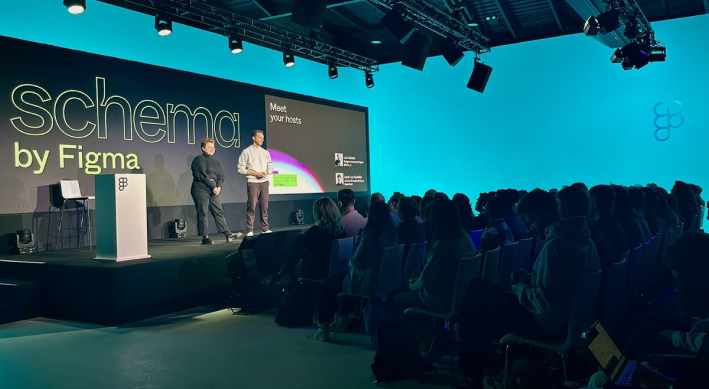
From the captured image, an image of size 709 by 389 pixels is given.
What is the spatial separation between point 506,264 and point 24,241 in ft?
20.4

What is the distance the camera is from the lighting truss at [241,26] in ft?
28.3

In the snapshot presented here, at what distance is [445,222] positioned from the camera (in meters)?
3.81

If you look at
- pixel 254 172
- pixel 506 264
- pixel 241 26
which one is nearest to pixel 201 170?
pixel 254 172

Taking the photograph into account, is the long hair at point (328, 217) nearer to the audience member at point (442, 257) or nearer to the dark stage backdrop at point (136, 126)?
the audience member at point (442, 257)

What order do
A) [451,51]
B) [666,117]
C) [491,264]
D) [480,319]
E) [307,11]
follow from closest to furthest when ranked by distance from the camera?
[480,319] < [491,264] < [307,11] < [451,51] < [666,117]

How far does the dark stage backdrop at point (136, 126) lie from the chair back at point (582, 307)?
7.30m

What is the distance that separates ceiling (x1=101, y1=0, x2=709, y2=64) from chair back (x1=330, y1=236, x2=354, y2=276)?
6.12 metres

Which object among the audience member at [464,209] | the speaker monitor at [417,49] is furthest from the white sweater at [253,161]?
the audience member at [464,209]

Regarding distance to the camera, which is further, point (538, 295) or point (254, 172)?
point (254, 172)

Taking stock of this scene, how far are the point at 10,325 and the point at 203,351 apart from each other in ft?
8.17

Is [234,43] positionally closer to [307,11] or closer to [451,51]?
[307,11]

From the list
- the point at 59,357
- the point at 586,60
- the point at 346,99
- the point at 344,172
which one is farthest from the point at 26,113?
the point at 586,60

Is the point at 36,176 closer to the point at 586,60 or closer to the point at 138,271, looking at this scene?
the point at 138,271

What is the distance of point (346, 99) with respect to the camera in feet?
49.7
